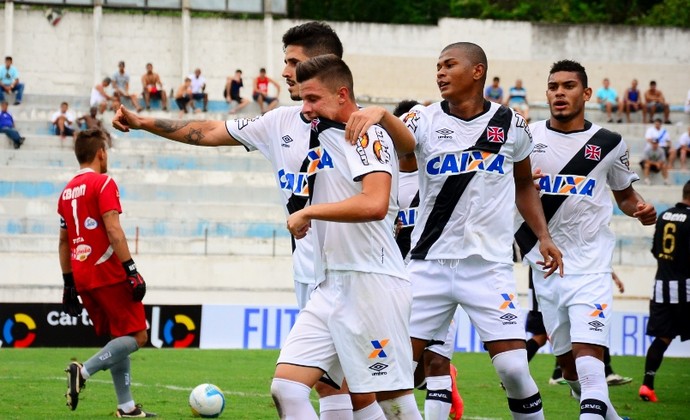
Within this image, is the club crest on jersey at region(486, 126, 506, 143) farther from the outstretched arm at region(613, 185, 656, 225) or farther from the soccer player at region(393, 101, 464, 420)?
the outstretched arm at region(613, 185, 656, 225)

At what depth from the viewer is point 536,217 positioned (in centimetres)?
838

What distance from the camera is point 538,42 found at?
39.6m

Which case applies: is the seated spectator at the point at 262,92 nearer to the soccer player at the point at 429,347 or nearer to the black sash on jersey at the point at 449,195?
the soccer player at the point at 429,347

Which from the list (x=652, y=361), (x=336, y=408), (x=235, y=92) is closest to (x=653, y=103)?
(x=235, y=92)

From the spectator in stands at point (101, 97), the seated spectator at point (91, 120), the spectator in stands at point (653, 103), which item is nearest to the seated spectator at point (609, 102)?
the spectator in stands at point (653, 103)

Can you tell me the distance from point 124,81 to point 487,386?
20635mm

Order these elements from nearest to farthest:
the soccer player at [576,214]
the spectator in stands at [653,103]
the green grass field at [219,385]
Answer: the soccer player at [576,214] → the green grass field at [219,385] → the spectator in stands at [653,103]

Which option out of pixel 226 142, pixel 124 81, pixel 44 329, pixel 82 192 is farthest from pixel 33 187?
pixel 226 142

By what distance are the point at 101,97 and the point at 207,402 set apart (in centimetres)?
2239

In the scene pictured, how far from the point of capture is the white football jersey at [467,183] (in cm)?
778

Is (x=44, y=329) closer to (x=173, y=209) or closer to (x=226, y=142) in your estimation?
(x=173, y=209)

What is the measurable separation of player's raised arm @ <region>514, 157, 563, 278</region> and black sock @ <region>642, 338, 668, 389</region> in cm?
512

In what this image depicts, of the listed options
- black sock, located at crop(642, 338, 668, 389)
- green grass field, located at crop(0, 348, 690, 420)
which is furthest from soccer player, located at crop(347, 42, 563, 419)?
black sock, located at crop(642, 338, 668, 389)

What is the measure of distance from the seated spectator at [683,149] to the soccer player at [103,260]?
78.1ft
